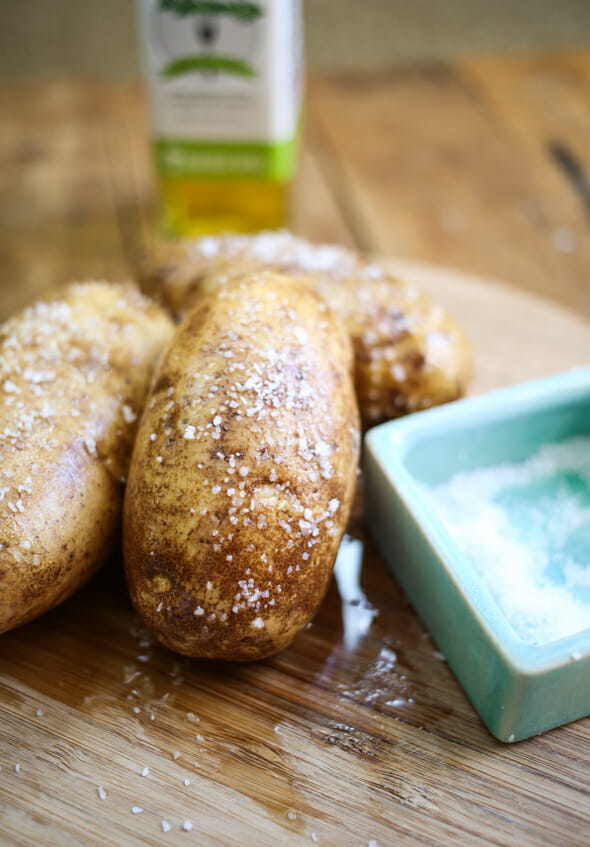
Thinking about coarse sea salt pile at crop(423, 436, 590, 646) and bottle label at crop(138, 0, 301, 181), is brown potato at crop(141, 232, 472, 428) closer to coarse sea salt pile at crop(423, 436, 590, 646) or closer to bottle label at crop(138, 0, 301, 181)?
coarse sea salt pile at crop(423, 436, 590, 646)

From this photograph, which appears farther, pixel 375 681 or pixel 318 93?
pixel 318 93

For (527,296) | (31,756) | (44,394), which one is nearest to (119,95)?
(527,296)

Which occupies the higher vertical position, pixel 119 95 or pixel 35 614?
pixel 119 95

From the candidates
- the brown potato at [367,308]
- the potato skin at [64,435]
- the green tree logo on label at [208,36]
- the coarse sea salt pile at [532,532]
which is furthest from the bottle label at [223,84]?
the coarse sea salt pile at [532,532]

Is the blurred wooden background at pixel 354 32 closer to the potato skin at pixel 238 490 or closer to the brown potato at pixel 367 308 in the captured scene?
the brown potato at pixel 367 308

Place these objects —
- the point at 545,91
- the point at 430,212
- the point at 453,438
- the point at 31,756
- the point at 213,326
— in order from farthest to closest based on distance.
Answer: the point at 545,91
the point at 430,212
the point at 453,438
the point at 213,326
the point at 31,756

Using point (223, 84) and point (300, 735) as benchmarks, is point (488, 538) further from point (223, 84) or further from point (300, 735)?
point (223, 84)

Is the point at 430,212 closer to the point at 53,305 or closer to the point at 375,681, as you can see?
the point at 53,305
